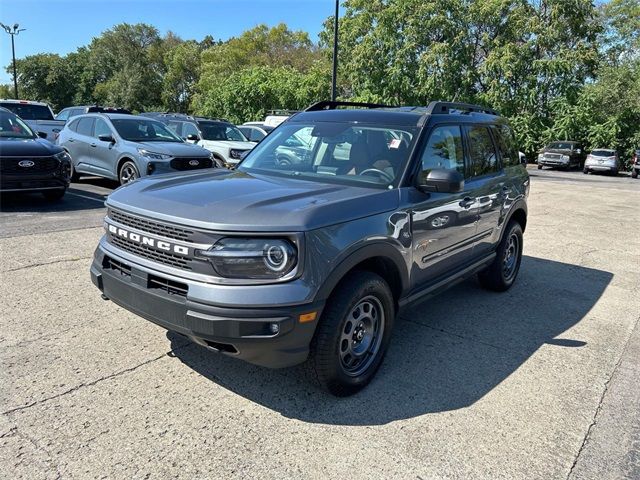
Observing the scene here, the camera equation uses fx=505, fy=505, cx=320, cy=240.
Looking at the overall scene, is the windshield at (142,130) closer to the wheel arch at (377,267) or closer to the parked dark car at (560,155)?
the wheel arch at (377,267)

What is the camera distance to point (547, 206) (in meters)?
13.8

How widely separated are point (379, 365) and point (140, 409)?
1.59 metres

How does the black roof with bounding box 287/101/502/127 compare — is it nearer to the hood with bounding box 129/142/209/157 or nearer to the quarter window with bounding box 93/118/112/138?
the hood with bounding box 129/142/209/157

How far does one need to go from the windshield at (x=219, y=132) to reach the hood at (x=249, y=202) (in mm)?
10293

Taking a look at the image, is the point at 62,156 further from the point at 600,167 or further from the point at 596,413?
the point at 600,167

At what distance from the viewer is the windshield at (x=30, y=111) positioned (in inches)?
619

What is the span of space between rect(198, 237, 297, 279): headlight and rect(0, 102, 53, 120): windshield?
52.8 ft

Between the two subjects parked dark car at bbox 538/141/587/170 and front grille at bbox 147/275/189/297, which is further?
parked dark car at bbox 538/141/587/170

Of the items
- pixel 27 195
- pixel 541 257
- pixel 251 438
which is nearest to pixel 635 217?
pixel 541 257

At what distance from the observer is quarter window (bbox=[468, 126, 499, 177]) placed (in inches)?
186

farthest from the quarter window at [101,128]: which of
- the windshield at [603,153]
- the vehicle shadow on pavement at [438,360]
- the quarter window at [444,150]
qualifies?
the windshield at [603,153]

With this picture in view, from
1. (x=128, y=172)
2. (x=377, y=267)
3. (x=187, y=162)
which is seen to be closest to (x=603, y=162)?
(x=187, y=162)

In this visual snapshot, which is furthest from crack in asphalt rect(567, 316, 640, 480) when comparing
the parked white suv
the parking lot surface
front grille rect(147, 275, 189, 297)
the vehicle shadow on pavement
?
the parked white suv

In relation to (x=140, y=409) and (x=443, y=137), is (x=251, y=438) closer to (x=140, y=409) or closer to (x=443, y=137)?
(x=140, y=409)
